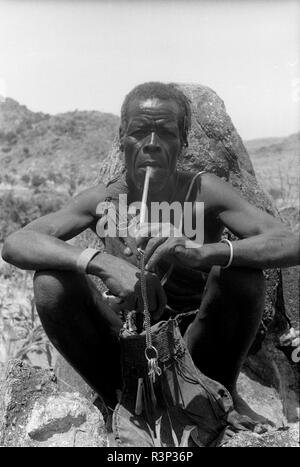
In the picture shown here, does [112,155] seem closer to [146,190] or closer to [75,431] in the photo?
[146,190]

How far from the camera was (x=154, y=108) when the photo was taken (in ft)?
7.37

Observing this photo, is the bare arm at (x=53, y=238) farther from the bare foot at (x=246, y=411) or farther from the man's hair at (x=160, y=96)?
the bare foot at (x=246, y=411)

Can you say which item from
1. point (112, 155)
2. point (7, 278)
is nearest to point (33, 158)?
point (7, 278)

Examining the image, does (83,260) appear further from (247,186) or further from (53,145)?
(53,145)

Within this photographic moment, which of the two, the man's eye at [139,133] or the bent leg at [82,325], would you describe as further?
the man's eye at [139,133]

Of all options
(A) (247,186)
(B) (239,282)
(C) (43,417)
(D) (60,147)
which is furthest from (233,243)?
(D) (60,147)

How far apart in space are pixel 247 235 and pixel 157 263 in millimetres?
420

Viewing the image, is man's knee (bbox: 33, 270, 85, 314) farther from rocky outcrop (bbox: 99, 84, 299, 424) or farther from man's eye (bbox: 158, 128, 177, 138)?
rocky outcrop (bbox: 99, 84, 299, 424)

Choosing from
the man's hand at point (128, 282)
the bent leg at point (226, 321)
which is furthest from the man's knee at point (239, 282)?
the man's hand at point (128, 282)

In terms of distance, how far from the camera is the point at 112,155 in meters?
3.37

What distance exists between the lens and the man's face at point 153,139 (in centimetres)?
222

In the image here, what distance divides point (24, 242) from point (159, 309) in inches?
20.7

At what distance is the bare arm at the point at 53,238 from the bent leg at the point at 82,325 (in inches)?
1.9

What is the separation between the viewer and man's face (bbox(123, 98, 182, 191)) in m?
2.22
